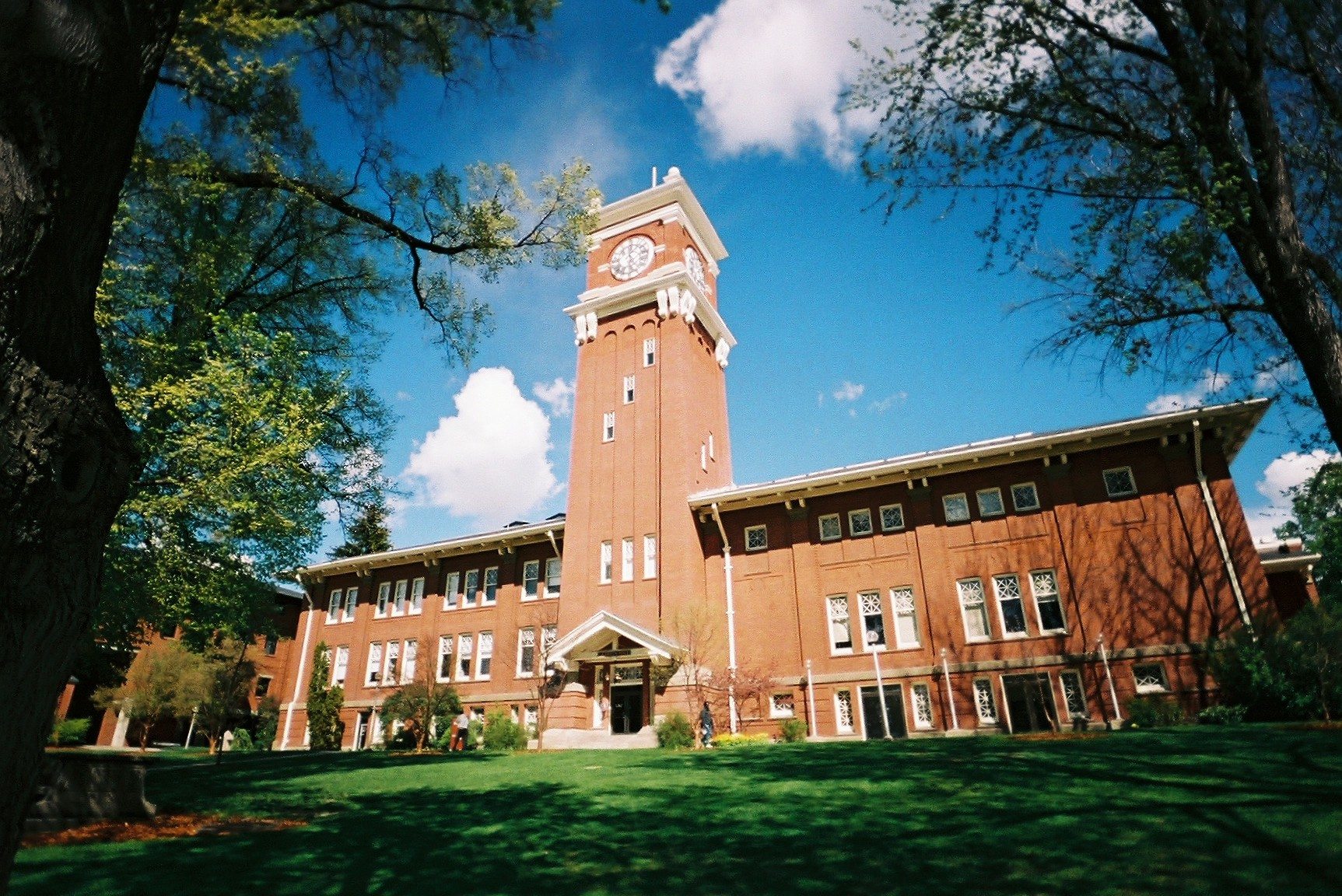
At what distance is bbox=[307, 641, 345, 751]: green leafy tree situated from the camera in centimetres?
3369

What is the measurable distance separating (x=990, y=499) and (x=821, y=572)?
645cm

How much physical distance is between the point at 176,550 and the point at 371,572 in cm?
2670

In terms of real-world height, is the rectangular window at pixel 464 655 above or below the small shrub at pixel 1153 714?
above

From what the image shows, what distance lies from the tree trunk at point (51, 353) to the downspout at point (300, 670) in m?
40.0

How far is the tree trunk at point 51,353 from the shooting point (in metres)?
2.33

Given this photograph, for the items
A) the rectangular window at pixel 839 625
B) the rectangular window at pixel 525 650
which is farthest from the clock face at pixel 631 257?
the rectangular window at pixel 839 625

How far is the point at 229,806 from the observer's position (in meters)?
10.5

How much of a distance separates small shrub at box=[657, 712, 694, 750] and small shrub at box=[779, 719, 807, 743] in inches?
120

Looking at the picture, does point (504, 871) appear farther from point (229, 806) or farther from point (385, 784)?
point (385, 784)

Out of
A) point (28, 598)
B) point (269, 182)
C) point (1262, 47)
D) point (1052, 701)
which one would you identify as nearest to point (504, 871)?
point (28, 598)

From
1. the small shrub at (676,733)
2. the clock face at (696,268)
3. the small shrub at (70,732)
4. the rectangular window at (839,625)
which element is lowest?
the small shrub at (676,733)

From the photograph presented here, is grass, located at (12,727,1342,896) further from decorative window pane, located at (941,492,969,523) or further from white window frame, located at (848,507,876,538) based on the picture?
white window frame, located at (848,507,876,538)

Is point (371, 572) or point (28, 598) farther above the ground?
point (371, 572)

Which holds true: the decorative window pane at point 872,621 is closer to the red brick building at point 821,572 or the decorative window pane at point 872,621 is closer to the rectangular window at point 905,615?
the red brick building at point 821,572
